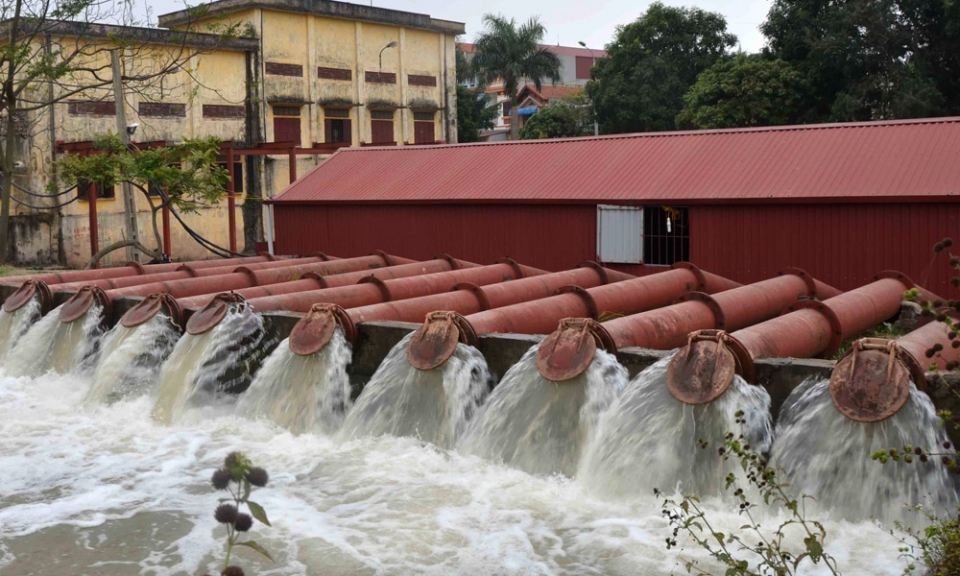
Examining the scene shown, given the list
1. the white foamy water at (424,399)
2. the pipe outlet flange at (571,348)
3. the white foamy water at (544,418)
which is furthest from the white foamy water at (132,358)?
the pipe outlet flange at (571,348)

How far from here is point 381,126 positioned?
127 feet

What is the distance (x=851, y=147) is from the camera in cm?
1602

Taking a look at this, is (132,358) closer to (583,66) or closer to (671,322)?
(671,322)

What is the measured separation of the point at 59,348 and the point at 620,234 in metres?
9.06

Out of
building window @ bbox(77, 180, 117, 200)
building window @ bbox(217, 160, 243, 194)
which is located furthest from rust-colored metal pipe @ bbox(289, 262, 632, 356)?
building window @ bbox(217, 160, 243, 194)

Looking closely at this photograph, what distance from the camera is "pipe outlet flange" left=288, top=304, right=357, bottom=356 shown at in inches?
434

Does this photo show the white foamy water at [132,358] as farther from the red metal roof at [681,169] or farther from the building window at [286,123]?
the building window at [286,123]

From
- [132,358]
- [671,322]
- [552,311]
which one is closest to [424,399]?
[552,311]

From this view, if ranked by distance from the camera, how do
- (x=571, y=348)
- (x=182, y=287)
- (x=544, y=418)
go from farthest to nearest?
(x=182, y=287), (x=571, y=348), (x=544, y=418)

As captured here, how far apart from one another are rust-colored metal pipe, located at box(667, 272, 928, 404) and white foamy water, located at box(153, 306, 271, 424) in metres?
5.54

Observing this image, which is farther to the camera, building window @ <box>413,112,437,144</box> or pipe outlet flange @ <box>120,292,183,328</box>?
building window @ <box>413,112,437,144</box>

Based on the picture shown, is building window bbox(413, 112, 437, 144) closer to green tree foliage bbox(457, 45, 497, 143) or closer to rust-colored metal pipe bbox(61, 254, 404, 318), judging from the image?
green tree foliage bbox(457, 45, 497, 143)

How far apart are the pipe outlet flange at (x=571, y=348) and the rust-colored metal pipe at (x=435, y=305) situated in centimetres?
271

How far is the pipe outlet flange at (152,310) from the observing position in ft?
42.5
